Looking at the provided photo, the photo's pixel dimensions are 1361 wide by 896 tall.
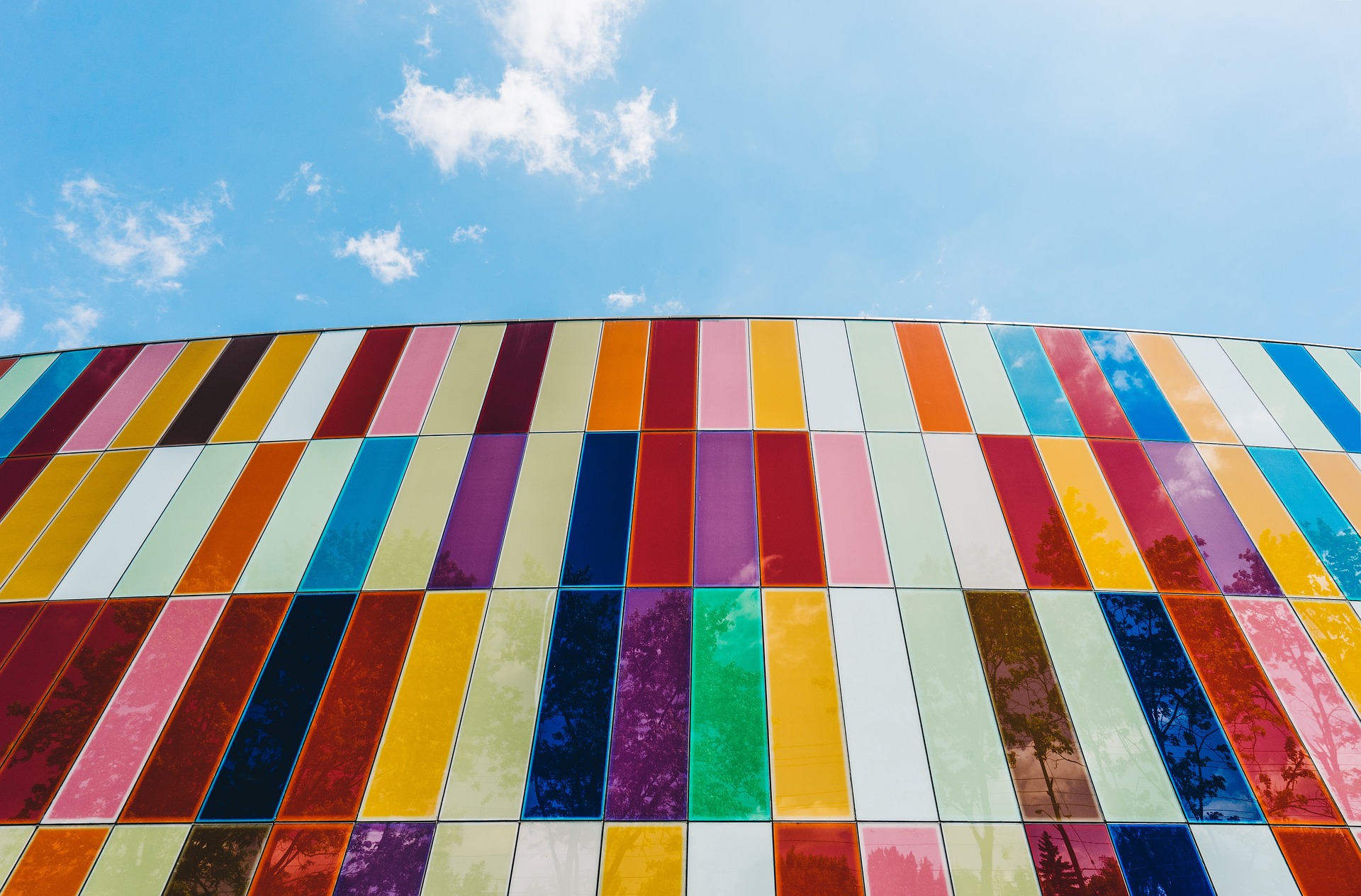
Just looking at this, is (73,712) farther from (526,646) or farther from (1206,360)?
(1206,360)

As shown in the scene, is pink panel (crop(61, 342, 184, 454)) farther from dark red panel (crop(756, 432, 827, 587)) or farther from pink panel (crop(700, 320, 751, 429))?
dark red panel (crop(756, 432, 827, 587))

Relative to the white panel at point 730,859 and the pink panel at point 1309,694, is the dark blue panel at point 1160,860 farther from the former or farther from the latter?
the white panel at point 730,859

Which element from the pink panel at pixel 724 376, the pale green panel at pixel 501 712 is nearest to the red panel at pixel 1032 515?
the pink panel at pixel 724 376

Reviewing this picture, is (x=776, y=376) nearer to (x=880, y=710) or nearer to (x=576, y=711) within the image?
(x=880, y=710)

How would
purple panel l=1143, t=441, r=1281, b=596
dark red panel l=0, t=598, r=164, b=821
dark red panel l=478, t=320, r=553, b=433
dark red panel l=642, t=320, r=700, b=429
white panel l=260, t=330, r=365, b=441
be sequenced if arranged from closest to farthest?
dark red panel l=0, t=598, r=164, b=821 < purple panel l=1143, t=441, r=1281, b=596 < dark red panel l=642, t=320, r=700, b=429 < dark red panel l=478, t=320, r=553, b=433 < white panel l=260, t=330, r=365, b=441

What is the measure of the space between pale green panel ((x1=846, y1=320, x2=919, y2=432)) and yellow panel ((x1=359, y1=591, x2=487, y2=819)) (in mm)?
9738

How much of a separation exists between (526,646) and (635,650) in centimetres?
202

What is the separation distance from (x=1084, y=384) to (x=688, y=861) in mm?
14013

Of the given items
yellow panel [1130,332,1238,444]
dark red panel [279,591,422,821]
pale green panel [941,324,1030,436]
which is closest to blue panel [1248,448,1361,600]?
yellow panel [1130,332,1238,444]

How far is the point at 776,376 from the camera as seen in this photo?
1506 centimetres

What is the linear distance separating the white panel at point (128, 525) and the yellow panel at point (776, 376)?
13673mm

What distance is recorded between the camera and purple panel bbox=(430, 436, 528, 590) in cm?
1207

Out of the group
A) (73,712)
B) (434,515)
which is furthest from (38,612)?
(434,515)

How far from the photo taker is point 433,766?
9.88m
